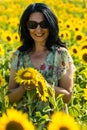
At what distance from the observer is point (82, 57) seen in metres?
5.35

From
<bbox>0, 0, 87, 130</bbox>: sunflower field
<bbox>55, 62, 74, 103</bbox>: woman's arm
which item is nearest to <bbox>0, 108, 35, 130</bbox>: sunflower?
<bbox>0, 0, 87, 130</bbox>: sunflower field

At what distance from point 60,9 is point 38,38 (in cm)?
991

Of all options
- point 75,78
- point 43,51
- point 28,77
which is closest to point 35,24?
point 43,51

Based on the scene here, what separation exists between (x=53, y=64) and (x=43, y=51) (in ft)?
0.35

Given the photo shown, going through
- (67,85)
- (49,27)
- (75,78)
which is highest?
(49,27)

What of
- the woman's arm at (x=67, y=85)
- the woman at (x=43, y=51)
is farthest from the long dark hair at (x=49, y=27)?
the woman's arm at (x=67, y=85)

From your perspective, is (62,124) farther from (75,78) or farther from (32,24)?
(75,78)

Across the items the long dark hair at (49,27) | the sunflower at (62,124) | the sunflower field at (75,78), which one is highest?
the long dark hair at (49,27)

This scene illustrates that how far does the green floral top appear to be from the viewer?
3746mm

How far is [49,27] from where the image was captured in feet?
12.2

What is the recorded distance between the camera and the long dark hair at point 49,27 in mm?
3723

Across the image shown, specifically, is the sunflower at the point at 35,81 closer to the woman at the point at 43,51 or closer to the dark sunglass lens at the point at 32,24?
the woman at the point at 43,51

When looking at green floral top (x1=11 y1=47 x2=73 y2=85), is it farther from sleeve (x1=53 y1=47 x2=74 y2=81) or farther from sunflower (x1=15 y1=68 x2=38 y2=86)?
sunflower (x1=15 y1=68 x2=38 y2=86)

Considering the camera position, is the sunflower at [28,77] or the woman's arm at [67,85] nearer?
the sunflower at [28,77]
